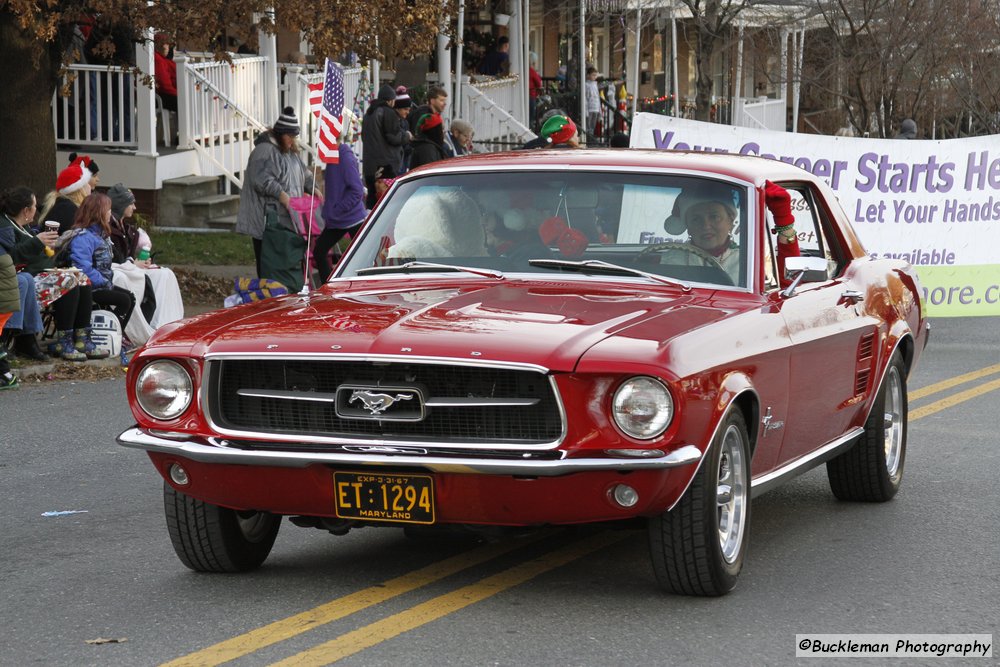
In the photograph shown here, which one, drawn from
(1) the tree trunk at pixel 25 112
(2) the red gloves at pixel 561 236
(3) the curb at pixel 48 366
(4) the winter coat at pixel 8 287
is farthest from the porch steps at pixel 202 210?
(2) the red gloves at pixel 561 236

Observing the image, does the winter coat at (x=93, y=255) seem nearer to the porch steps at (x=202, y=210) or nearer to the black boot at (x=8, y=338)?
the black boot at (x=8, y=338)

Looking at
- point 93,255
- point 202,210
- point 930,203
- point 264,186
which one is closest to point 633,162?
point 93,255

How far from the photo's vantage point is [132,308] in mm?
13469

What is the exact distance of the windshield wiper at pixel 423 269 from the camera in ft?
21.8

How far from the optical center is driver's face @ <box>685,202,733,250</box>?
6.68 m


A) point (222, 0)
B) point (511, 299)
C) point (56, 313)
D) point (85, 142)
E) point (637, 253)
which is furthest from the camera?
point (85, 142)

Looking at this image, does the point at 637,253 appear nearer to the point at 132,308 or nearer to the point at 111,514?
the point at 111,514

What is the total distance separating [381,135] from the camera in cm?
1942

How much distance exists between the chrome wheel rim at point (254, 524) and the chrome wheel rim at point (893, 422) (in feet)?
10.5

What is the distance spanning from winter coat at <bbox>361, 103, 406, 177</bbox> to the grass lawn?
1.92m

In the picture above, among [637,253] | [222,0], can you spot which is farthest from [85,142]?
[637,253]

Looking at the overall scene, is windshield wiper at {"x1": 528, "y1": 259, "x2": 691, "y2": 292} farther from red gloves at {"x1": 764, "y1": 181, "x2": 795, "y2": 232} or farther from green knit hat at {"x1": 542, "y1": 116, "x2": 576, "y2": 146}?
green knit hat at {"x1": 542, "y1": 116, "x2": 576, "y2": 146}

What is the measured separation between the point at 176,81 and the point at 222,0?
7.79 meters

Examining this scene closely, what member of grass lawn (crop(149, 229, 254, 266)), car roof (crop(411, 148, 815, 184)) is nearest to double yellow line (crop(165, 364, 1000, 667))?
car roof (crop(411, 148, 815, 184))
